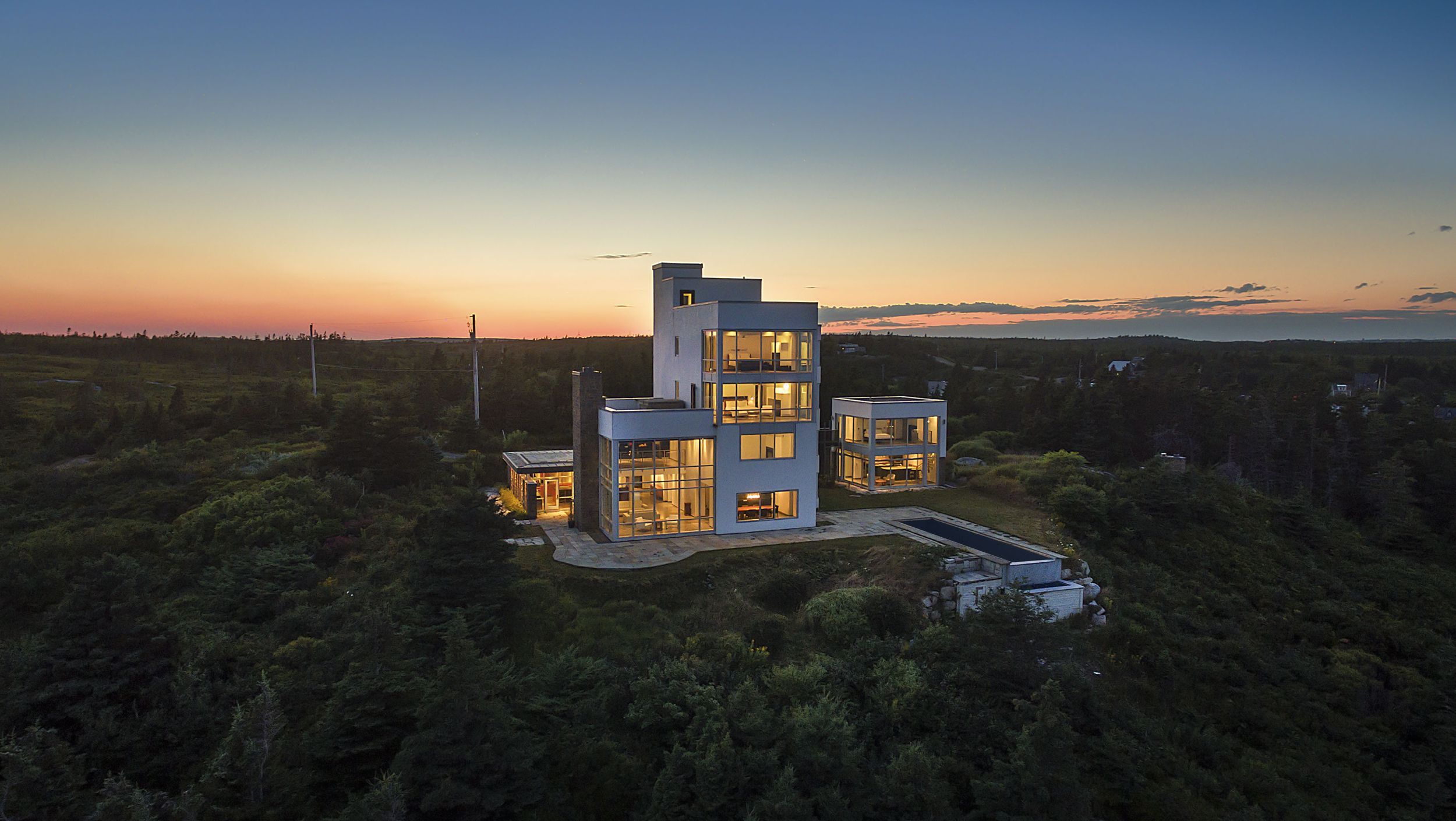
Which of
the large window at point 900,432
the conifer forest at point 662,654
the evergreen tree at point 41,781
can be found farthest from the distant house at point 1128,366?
the evergreen tree at point 41,781

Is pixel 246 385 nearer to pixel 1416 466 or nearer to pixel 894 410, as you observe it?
pixel 894 410

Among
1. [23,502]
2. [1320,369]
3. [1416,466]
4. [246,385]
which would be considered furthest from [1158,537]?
[1320,369]

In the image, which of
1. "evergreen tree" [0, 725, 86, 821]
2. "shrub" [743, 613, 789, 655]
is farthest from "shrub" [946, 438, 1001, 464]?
"evergreen tree" [0, 725, 86, 821]

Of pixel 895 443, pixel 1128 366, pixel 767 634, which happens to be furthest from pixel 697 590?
pixel 1128 366

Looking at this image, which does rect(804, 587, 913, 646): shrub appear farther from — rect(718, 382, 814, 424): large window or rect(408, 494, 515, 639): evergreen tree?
rect(408, 494, 515, 639): evergreen tree

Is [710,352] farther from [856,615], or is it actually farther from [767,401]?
[856,615]

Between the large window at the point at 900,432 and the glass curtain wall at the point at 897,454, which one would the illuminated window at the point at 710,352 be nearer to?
the glass curtain wall at the point at 897,454
